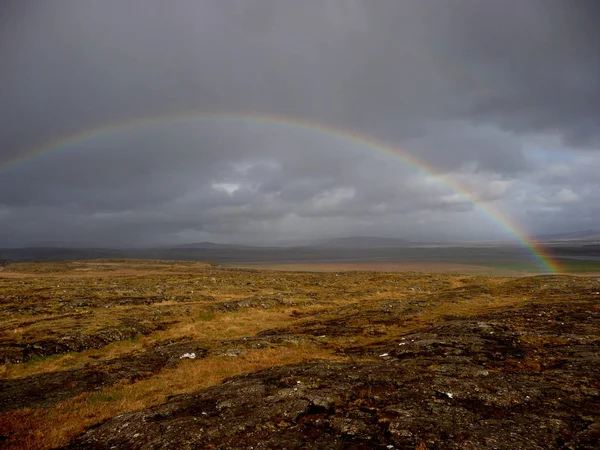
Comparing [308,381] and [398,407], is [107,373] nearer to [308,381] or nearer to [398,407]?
[308,381]

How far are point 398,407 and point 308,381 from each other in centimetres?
582

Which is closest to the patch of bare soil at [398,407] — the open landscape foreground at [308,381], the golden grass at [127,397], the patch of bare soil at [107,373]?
the open landscape foreground at [308,381]

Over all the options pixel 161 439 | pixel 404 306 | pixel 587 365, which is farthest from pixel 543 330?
pixel 161 439

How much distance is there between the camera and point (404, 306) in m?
50.4

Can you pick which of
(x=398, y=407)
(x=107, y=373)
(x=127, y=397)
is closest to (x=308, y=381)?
(x=398, y=407)

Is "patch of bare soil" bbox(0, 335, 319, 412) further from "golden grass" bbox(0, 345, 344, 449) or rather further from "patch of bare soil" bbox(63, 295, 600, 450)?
"patch of bare soil" bbox(63, 295, 600, 450)

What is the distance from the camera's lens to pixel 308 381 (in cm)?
1927

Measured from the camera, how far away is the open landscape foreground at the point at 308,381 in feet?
43.7

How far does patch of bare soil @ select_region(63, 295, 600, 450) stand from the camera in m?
12.6

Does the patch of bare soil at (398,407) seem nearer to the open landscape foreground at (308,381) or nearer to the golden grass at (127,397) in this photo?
the open landscape foreground at (308,381)

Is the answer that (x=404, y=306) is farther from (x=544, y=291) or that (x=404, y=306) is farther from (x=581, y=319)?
(x=544, y=291)

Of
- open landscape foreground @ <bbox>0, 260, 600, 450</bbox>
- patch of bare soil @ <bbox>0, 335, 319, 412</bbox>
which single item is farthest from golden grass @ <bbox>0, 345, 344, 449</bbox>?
patch of bare soil @ <bbox>0, 335, 319, 412</bbox>

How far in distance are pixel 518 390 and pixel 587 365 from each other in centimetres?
738

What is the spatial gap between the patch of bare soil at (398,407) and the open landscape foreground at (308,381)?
84mm
